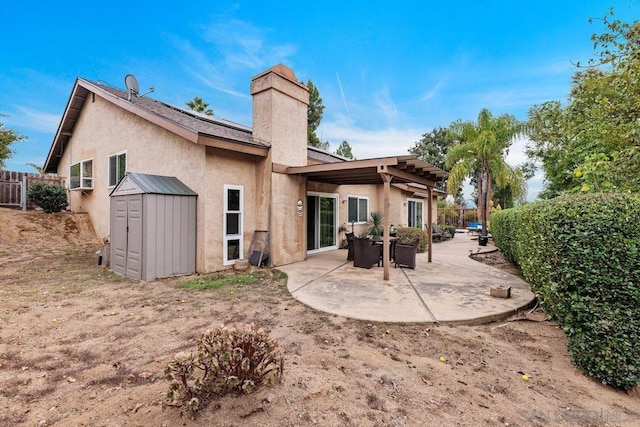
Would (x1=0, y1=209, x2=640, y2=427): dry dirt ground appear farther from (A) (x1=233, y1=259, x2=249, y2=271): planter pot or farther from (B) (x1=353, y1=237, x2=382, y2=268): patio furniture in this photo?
(B) (x1=353, y1=237, x2=382, y2=268): patio furniture

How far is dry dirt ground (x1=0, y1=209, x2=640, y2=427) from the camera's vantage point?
2.15m

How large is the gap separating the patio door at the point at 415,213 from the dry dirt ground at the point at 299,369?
1234 centimetres

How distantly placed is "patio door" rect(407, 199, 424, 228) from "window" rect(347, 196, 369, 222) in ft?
13.1

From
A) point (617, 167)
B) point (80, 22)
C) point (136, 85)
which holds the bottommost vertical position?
point (617, 167)

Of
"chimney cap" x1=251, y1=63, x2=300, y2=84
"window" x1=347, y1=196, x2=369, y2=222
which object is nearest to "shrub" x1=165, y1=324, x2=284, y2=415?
"chimney cap" x1=251, y1=63, x2=300, y2=84

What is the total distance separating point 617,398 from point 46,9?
18236mm

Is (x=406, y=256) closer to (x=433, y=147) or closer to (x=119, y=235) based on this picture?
(x=119, y=235)

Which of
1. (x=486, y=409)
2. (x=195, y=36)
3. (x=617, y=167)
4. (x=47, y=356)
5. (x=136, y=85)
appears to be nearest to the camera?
(x=486, y=409)

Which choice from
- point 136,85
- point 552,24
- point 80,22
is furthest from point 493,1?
point 80,22

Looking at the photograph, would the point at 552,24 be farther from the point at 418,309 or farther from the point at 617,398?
the point at 617,398

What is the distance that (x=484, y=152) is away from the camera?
15344 mm

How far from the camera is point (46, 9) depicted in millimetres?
11328

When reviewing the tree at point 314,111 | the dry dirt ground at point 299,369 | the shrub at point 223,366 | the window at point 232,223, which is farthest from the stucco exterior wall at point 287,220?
the tree at point 314,111

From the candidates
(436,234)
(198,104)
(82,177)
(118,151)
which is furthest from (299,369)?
(198,104)
